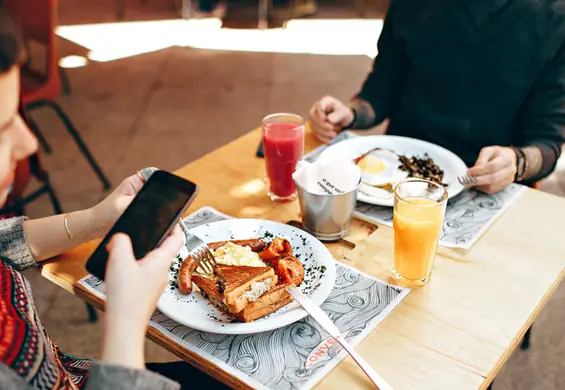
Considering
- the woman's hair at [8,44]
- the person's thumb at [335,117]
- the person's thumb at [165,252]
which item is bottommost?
the person's thumb at [335,117]

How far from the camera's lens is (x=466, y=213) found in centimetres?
133

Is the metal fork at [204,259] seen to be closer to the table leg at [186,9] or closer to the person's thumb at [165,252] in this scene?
the person's thumb at [165,252]

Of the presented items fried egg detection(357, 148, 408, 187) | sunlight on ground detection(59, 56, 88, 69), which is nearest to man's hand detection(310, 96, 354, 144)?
fried egg detection(357, 148, 408, 187)

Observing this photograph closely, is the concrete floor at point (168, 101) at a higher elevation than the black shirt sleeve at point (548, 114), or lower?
lower

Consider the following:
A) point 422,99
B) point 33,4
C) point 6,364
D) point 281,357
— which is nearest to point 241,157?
point 422,99

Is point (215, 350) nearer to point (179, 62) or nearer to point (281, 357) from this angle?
point (281, 357)

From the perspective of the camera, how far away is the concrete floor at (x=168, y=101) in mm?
2303

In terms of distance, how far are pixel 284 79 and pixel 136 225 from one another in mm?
3803

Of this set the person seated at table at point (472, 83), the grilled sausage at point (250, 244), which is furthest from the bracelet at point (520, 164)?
the grilled sausage at point (250, 244)

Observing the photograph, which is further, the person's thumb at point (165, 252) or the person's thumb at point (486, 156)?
the person's thumb at point (486, 156)

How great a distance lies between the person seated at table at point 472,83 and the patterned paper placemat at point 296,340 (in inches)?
21.8

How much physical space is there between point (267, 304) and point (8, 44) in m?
0.58

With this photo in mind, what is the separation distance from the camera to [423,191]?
1.18m

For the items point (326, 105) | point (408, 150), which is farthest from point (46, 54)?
point (408, 150)
